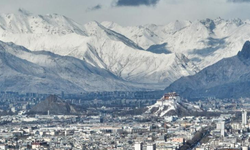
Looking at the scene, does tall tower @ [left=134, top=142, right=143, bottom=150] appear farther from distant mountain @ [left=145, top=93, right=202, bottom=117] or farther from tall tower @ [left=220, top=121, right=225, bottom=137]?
distant mountain @ [left=145, top=93, right=202, bottom=117]

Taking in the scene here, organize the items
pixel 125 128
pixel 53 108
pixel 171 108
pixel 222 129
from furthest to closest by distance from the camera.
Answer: pixel 53 108 → pixel 171 108 → pixel 125 128 → pixel 222 129

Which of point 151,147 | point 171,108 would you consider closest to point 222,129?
point 151,147

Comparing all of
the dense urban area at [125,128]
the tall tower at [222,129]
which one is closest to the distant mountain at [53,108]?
the dense urban area at [125,128]

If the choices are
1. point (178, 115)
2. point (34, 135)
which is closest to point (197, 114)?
point (178, 115)

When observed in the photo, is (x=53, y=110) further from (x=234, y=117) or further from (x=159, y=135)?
(x=159, y=135)

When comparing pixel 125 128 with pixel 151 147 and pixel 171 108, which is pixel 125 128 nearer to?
pixel 151 147

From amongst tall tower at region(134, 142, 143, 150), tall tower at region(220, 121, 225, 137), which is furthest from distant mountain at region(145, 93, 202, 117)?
tall tower at region(134, 142, 143, 150)

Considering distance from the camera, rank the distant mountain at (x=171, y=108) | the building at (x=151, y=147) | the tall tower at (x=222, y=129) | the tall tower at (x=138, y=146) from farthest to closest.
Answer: the distant mountain at (x=171, y=108) → the tall tower at (x=222, y=129) → the building at (x=151, y=147) → the tall tower at (x=138, y=146)

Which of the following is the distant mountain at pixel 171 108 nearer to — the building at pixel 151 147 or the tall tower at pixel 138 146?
the tall tower at pixel 138 146
